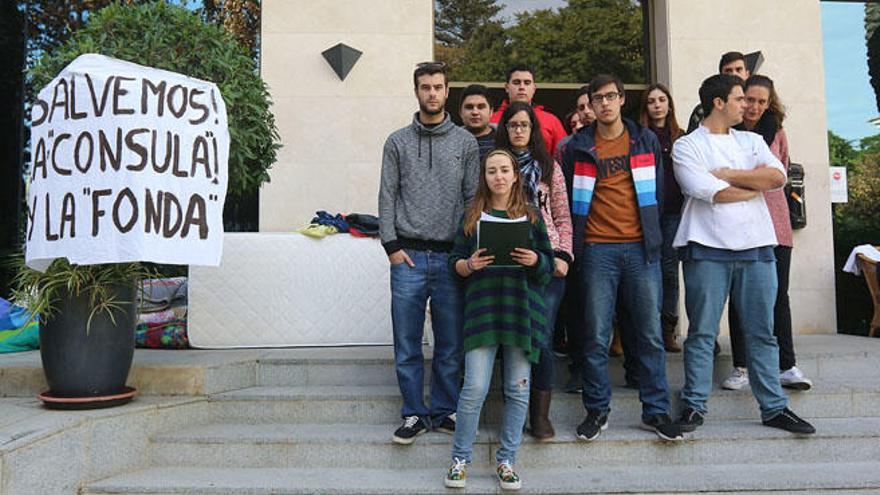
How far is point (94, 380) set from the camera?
11.4 feet

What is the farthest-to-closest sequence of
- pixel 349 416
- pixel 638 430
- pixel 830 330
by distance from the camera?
pixel 830 330
pixel 349 416
pixel 638 430

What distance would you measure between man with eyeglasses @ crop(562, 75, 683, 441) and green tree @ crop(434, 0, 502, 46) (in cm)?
381

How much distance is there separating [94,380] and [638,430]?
3.07 m

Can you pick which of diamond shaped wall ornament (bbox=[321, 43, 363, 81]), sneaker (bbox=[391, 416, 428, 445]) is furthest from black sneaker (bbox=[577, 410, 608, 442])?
diamond shaped wall ornament (bbox=[321, 43, 363, 81])

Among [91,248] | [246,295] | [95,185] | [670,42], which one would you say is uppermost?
[670,42]

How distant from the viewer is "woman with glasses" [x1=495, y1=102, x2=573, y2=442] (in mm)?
3387

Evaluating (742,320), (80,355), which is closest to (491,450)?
(742,320)

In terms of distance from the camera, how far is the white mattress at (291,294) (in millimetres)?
5027

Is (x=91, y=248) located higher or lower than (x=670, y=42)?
lower

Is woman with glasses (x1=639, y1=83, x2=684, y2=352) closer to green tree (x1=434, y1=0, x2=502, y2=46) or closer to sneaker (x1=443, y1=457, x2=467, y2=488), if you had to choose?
sneaker (x1=443, y1=457, x2=467, y2=488)

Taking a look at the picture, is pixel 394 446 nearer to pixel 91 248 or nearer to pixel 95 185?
pixel 91 248

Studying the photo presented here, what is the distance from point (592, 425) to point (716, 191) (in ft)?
4.77

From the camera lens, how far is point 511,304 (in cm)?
309

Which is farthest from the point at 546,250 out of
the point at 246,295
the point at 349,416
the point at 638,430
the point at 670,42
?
the point at 670,42
